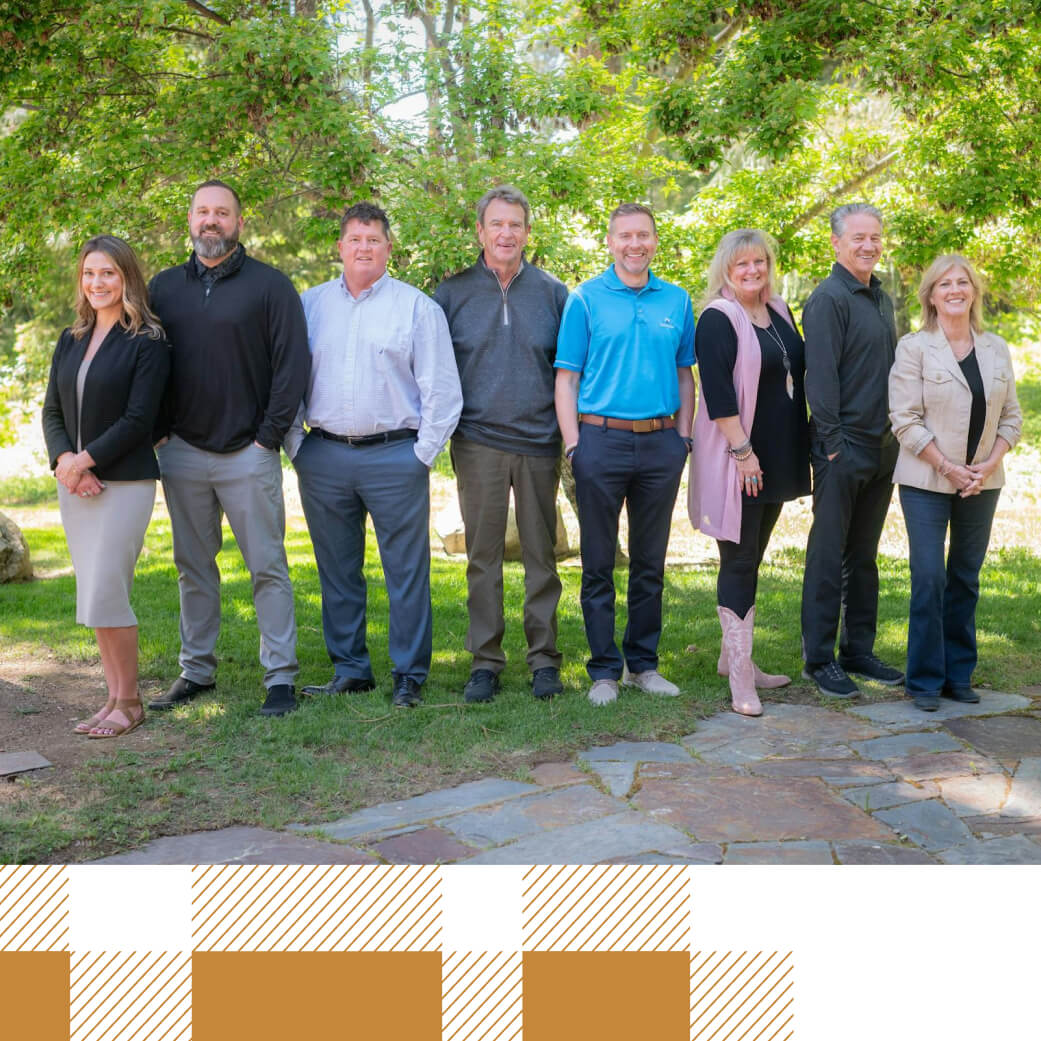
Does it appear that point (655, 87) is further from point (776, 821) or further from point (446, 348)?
point (776, 821)

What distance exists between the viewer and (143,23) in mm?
7430

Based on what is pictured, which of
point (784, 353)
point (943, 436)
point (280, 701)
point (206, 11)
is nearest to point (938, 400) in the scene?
point (943, 436)

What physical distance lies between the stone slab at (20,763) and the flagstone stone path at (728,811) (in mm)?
1003

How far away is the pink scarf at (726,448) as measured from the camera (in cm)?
530

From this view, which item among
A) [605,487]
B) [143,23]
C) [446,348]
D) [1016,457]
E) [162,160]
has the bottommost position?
[1016,457]

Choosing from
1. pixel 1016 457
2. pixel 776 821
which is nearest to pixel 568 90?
pixel 776 821

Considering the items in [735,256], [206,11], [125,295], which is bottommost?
[125,295]

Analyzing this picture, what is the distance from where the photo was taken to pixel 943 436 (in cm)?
530

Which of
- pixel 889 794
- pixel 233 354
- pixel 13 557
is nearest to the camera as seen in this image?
pixel 889 794

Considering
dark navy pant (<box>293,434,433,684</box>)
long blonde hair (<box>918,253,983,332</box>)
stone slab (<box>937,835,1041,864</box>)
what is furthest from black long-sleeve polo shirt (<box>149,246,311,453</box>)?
stone slab (<box>937,835,1041,864</box>)

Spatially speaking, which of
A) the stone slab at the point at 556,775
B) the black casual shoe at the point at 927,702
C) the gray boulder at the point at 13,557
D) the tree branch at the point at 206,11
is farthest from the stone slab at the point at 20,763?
the tree branch at the point at 206,11

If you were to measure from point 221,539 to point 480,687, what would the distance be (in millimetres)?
1347

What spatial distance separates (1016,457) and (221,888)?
16.1m

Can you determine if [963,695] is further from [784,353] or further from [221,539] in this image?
[221,539]
